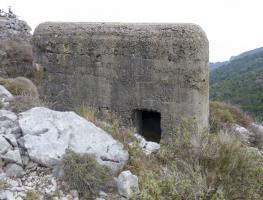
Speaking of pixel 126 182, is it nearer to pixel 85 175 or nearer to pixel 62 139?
pixel 85 175

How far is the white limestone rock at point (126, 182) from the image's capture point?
480 cm

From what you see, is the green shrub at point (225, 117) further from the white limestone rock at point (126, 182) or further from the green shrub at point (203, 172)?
the white limestone rock at point (126, 182)

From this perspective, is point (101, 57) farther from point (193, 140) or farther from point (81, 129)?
point (193, 140)

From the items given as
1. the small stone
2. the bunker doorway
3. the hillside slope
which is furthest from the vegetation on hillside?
the hillside slope

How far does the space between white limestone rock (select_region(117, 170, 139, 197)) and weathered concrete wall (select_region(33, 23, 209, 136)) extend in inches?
127

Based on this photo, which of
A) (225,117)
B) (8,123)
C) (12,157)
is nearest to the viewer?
(12,157)

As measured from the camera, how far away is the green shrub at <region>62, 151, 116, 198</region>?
15.8ft

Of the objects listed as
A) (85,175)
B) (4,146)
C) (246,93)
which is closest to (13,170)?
(4,146)

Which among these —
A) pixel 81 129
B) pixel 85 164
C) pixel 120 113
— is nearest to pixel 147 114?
pixel 120 113

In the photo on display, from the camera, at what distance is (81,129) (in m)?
5.80

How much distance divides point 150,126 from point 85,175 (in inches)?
177

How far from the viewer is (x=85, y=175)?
4871mm

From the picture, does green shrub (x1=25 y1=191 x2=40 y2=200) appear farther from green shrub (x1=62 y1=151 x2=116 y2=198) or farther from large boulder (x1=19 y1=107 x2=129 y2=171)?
large boulder (x1=19 y1=107 x2=129 y2=171)

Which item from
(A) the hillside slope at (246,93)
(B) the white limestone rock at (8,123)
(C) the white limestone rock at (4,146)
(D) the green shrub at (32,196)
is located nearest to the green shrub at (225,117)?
(B) the white limestone rock at (8,123)
